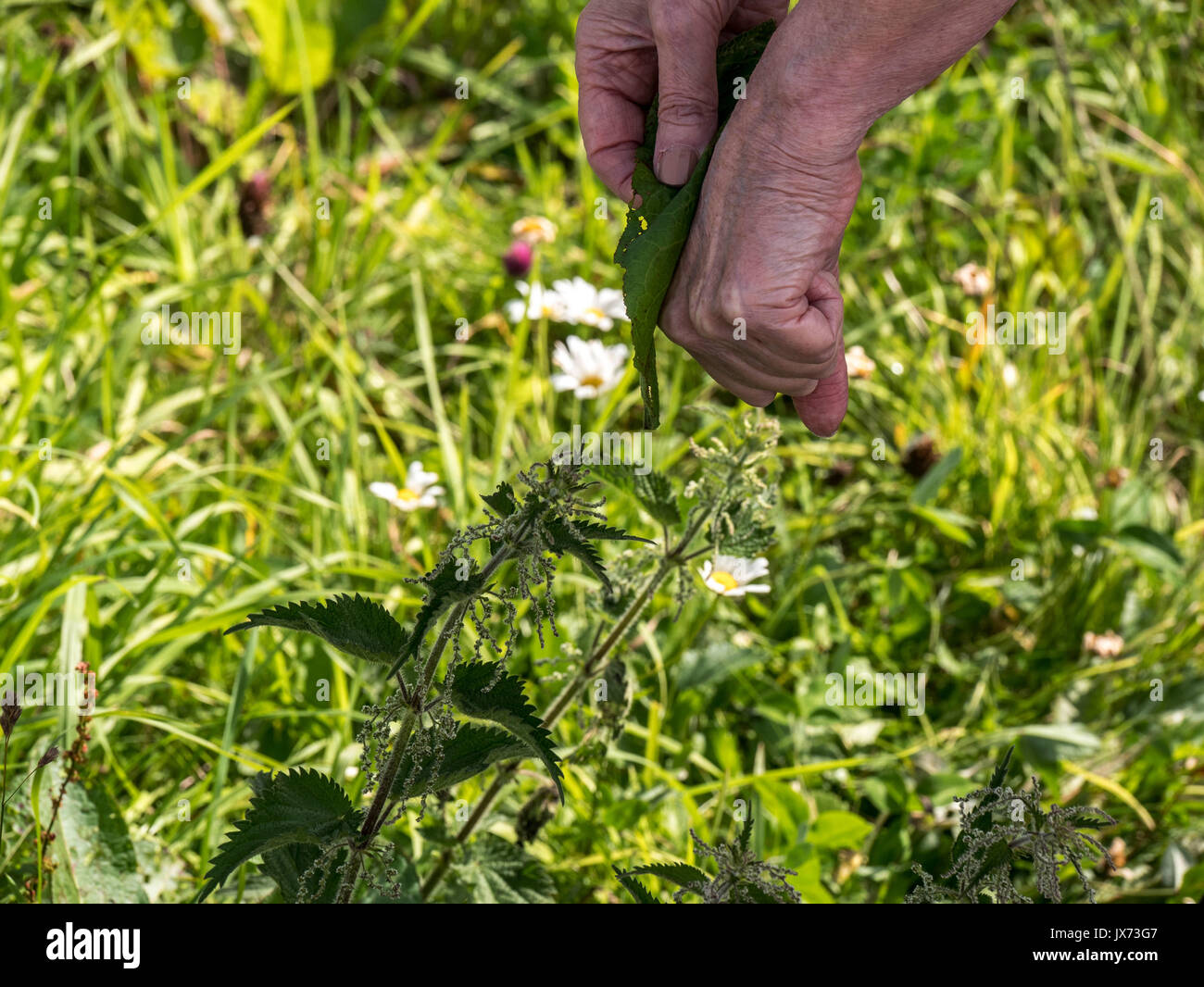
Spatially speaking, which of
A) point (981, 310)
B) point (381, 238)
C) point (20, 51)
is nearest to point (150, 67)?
point (20, 51)

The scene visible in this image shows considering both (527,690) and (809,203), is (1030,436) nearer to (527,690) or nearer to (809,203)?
(527,690)

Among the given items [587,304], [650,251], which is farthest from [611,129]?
[587,304]

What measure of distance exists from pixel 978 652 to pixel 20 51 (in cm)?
273

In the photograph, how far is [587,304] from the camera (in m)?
2.49

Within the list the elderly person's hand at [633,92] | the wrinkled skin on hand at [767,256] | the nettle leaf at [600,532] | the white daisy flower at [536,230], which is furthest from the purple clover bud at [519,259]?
the nettle leaf at [600,532]

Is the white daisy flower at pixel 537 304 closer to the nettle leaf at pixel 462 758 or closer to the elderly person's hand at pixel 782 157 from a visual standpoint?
the elderly person's hand at pixel 782 157

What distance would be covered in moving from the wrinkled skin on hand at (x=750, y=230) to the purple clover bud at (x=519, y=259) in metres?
1.32

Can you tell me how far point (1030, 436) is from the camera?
262cm

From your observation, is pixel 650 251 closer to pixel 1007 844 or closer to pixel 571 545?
pixel 571 545

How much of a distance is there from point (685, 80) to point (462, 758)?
0.79 m

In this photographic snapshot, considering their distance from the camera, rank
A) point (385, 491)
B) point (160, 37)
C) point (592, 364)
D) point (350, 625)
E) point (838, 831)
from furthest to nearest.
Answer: point (160, 37) → point (592, 364) → point (385, 491) → point (838, 831) → point (350, 625)

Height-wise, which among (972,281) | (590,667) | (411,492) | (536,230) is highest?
(536,230)

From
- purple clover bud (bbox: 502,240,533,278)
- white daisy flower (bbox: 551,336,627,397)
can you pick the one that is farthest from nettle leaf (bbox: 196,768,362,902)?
purple clover bud (bbox: 502,240,533,278)

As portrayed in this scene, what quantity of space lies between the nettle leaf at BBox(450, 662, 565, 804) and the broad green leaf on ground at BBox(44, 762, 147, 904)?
635mm
